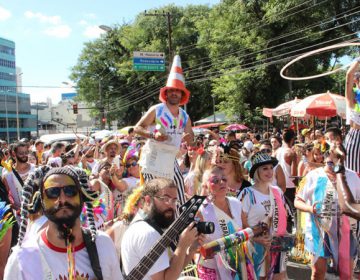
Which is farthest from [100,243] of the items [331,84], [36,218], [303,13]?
[331,84]

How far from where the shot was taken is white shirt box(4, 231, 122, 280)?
2.24m

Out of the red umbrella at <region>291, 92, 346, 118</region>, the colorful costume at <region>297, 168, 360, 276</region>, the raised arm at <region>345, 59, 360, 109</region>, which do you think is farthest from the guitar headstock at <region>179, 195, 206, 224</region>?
the red umbrella at <region>291, 92, 346, 118</region>

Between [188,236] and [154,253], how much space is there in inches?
9.5

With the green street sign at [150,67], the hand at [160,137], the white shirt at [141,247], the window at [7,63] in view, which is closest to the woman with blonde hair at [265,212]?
the hand at [160,137]

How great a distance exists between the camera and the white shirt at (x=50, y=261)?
2.24 meters

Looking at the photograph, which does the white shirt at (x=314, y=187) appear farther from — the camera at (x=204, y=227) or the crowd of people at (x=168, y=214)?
the camera at (x=204, y=227)

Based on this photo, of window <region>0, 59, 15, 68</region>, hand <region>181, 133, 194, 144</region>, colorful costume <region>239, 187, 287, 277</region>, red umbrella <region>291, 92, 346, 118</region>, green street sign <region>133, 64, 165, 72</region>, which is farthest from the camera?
window <region>0, 59, 15, 68</region>

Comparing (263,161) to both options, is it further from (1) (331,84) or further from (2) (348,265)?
(1) (331,84)

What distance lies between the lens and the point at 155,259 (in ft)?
8.71

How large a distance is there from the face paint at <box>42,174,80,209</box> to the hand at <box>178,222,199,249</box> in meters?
0.71

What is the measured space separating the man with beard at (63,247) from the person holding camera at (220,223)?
1.44m

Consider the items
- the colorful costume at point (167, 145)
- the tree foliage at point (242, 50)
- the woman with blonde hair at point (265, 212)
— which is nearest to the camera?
the woman with blonde hair at point (265, 212)

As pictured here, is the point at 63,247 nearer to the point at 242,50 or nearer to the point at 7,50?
the point at 242,50

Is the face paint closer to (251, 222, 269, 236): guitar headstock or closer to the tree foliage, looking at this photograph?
(251, 222, 269, 236): guitar headstock
